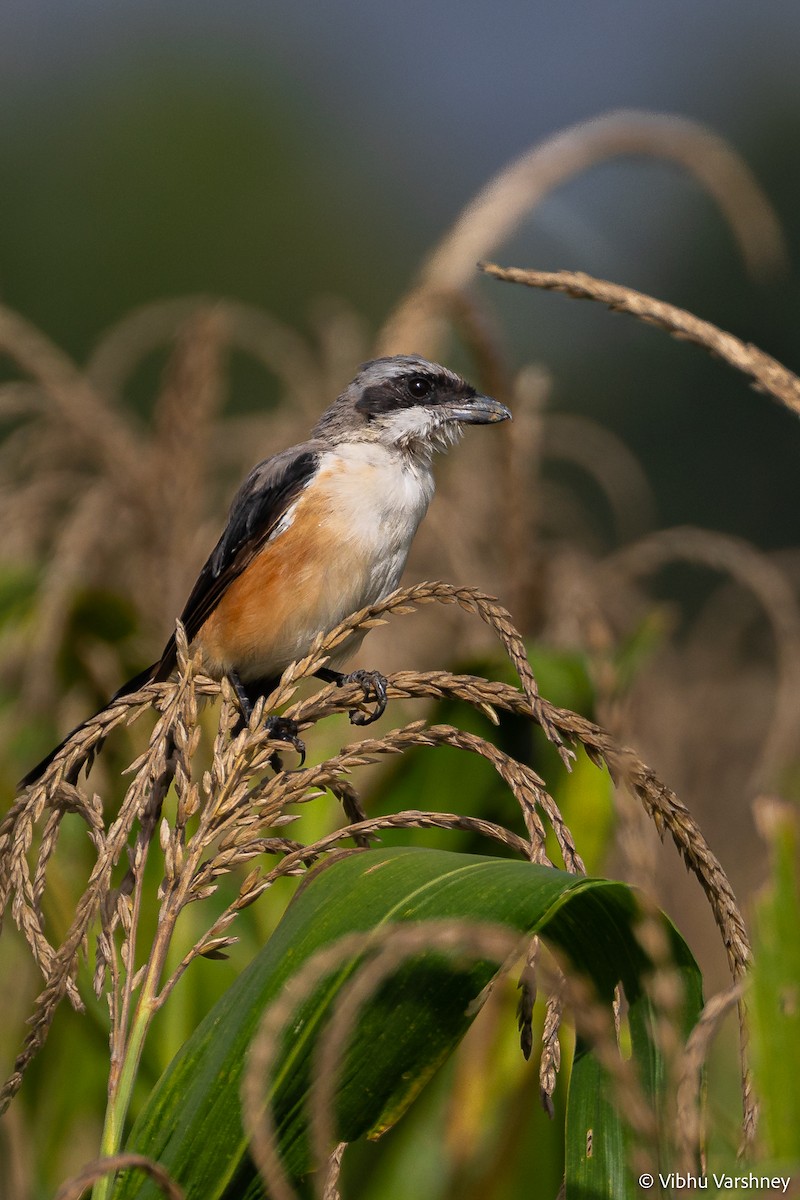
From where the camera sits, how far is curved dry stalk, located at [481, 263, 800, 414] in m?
1.72

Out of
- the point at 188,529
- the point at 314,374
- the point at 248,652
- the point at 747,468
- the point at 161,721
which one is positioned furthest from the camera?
the point at 747,468

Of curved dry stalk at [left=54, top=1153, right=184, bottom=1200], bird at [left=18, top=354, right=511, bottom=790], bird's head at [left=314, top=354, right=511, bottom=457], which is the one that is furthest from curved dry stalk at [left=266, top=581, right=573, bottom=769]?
bird's head at [left=314, top=354, right=511, bottom=457]

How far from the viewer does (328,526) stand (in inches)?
112

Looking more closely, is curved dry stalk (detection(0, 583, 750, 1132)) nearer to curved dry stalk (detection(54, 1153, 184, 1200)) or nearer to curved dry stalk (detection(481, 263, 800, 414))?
curved dry stalk (detection(54, 1153, 184, 1200))

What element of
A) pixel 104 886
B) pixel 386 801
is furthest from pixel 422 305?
pixel 104 886

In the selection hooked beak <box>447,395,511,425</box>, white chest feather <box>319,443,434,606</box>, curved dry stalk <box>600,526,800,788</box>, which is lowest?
curved dry stalk <box>600,526,800,788</box>

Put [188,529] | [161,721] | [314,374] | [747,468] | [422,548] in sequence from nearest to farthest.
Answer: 1. [161,721]
2. [188,529]
3. [314,374]
4. [422,548]
5. [747,468]

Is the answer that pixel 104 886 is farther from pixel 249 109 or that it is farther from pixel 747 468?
pixel 249 109

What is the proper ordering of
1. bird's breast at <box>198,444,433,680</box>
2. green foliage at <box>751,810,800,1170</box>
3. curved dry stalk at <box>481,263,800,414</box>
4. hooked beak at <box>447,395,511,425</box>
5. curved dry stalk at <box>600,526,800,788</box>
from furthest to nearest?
curved dry stalk at <box>600,526,800,788</box> → hooked beak at <box>447,395,511,425</box> → bird's breast at <box>198,444,433,680</box> → curved dry stalk at <box>481,263,800,414</box> → green foliage at <box>751,810,800,1170</box>

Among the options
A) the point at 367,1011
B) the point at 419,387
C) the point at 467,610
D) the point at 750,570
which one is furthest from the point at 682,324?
the point at 750,570

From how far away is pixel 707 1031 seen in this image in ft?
3.73

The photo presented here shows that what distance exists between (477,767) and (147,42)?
4574cm

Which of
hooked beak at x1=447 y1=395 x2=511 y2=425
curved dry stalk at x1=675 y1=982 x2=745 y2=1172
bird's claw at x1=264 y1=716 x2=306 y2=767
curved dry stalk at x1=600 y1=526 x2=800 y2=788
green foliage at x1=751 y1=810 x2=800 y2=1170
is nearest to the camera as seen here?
curved dry stalk at x1=675 y1=982 x2=745 y2=1172

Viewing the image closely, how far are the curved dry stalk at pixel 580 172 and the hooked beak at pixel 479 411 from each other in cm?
22
